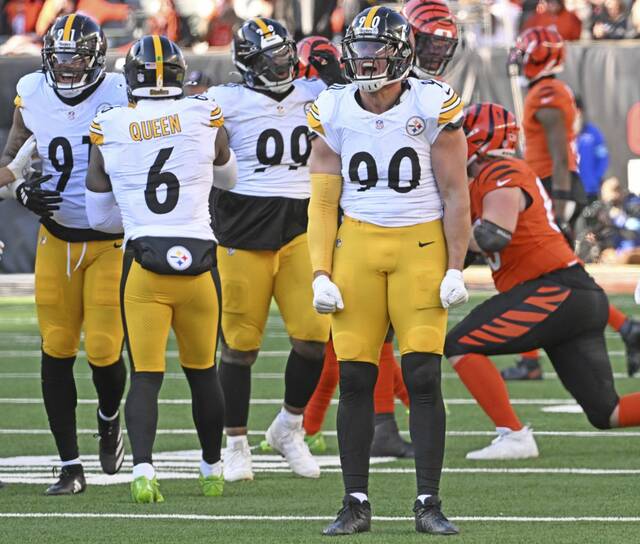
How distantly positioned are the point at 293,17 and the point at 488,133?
1132 cm

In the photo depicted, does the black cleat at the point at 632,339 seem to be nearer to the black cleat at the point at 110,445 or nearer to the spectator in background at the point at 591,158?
the black cleat at the point at 110,445

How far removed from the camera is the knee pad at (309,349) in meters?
7.03

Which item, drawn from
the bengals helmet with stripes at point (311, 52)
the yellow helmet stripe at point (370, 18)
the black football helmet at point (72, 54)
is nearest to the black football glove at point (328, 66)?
the bengals helmet with stripes at point (311, 52)

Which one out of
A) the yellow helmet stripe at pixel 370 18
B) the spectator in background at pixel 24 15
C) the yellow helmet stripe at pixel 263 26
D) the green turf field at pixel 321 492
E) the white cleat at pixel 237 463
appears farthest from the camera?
the spectator in background at pixel 24 15

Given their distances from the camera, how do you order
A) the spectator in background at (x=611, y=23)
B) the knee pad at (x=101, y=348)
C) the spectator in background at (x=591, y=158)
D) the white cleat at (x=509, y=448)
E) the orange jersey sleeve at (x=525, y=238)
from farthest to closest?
1. the spectator in background at (x=611, y=23)
2. the spectator in background at (x=591, y=158)
3. the white cleat at (x=509, y=448)
4. the orange jersey sleeve at (x=525, y=238)
5. the knee pad at (x=101, y=348)

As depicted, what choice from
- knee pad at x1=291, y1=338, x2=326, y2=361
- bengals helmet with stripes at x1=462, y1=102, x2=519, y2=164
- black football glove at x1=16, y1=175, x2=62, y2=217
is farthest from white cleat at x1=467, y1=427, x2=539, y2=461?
black football glove at x1=16, y1=175, x2=62, y2=217

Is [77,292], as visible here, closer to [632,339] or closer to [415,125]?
[415,125]

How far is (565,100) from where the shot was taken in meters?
9.62

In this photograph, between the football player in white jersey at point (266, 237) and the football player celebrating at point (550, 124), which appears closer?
the football player in white jersey at point (266, 237)

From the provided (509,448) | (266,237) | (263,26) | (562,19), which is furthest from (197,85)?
(562,19)

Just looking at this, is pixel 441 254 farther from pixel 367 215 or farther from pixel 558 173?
pixel 558 173

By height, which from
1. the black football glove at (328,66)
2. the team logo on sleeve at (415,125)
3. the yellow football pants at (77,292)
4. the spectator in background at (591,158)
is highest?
the team logo on sleeve at (415,125)

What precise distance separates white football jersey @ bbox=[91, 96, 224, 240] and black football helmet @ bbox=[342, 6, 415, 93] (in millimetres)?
864

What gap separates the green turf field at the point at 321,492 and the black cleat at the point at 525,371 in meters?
0.61
